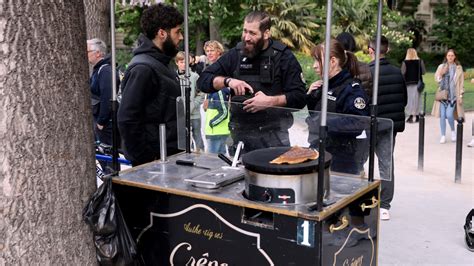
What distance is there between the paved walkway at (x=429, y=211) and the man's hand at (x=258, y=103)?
184 cm

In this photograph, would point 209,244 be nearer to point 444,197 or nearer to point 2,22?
point 2,22

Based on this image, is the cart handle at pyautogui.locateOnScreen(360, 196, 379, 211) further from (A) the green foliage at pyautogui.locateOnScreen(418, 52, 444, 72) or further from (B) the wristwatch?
(A) the green foliage at pyautogui.locateOnScreen(418, 52, 444, 72)

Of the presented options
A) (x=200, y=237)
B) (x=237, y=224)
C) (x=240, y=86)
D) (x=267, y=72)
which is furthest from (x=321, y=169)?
(x=267, y=72)

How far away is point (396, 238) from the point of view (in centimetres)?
554

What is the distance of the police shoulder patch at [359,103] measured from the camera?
430 centimetres

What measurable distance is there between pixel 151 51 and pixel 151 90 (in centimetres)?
33

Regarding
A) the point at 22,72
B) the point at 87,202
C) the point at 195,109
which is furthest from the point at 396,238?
the point at 22,72

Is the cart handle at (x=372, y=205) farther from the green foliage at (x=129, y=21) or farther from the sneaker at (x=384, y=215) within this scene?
the green foliage at (x=129, y=21)

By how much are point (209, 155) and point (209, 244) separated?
3.69ft

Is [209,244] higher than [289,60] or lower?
lower

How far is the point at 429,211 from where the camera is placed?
6.42 meters

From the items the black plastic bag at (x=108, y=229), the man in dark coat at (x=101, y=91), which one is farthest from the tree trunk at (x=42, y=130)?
the man in dark coat at (x=101, y=91)

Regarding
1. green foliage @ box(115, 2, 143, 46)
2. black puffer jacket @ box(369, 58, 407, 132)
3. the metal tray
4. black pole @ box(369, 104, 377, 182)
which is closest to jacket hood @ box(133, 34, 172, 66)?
the metal tray

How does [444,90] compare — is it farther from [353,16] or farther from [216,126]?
[353,16]
